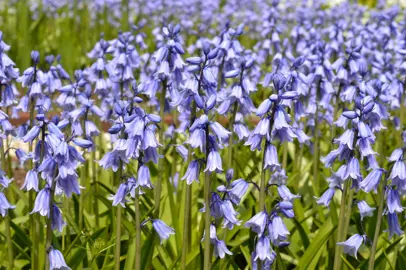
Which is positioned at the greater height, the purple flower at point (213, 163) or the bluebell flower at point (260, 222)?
the purple flower at point (213, 163)

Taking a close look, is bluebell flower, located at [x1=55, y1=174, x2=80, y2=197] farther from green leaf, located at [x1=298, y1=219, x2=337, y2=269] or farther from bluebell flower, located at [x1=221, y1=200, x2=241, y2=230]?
green leaf, located at [x1=298, y1=219, x2=337, y2=269]

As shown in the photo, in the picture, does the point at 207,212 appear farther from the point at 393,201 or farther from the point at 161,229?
the point at 393,201

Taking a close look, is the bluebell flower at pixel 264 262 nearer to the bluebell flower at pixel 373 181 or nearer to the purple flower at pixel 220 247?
the purple flower at pixel 220 247

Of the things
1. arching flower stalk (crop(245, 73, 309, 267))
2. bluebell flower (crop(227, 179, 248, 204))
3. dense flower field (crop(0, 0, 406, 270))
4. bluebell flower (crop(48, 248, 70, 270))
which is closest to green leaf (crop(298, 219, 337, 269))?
dense flower field (crop(0, 0, 406, 270))

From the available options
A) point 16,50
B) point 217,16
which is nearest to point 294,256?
point 16,50

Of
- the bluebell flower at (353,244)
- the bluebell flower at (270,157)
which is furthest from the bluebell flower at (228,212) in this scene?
the bluebell flower at (353,244)
